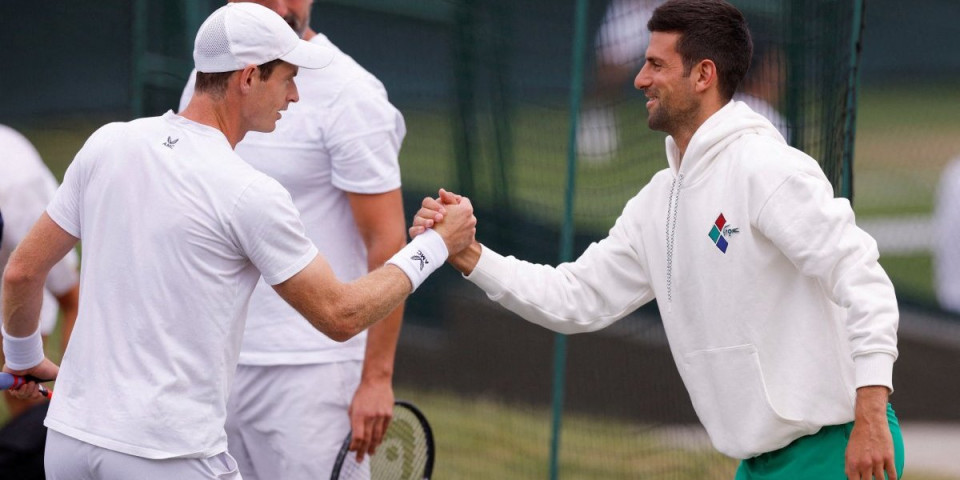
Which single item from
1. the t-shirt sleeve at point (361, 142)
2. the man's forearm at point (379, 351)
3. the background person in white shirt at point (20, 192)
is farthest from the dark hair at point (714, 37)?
the background person in white shirt at point (20, 192)

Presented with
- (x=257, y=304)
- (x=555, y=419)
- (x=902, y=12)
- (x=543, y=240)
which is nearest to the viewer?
(x=257, y=304)

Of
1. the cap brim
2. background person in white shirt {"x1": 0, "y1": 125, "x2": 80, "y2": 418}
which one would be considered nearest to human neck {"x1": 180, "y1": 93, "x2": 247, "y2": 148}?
the cap brim

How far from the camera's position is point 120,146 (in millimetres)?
3330

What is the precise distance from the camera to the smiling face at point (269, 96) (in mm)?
3496

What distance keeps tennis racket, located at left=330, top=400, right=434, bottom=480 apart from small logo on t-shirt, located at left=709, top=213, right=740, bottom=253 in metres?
1.49

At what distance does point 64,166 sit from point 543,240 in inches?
214

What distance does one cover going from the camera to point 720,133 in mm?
3693

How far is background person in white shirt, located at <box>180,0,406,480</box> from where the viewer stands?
4.31 metres

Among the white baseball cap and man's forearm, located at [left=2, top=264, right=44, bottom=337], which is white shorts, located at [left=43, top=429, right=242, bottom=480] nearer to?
man's forearm, located at [left=2, top=264, right=44, bottom=337]

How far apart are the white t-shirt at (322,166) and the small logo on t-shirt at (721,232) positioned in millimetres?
1133

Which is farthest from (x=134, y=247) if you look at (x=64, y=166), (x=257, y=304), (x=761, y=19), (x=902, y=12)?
(x=64, y=166)

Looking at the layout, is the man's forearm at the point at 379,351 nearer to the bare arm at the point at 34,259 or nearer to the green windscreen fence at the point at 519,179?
the bare arm at the point at 34,259

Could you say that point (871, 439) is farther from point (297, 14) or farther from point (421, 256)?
point (297, 14)

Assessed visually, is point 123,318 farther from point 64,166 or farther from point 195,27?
point 64,166
